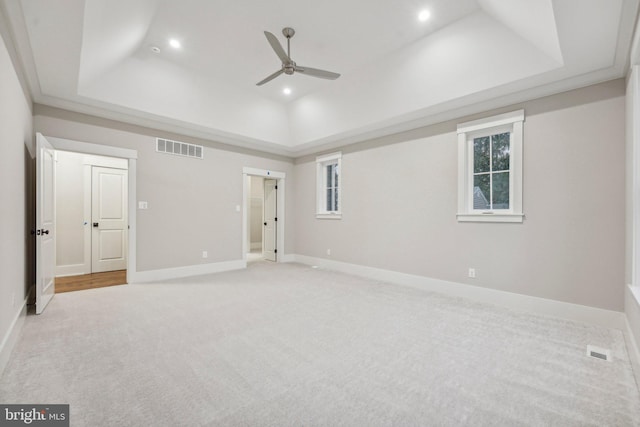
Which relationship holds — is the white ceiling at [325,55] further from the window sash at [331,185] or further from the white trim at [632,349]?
the white trim at [632,349]

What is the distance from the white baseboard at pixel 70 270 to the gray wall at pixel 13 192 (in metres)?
2.11

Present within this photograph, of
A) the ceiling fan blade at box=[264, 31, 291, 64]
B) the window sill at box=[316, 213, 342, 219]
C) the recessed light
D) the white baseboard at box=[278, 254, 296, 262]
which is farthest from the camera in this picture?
the white baseboard at box=[278, 254, 296, 262]

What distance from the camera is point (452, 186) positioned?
4.32m

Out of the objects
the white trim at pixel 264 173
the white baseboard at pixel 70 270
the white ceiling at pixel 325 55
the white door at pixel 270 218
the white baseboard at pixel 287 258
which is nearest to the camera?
the white ceiling at pixel 325 55

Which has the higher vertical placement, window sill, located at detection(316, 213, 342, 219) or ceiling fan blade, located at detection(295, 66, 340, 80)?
ceiling fan blade, located at detection(295, 66, 340, 80)

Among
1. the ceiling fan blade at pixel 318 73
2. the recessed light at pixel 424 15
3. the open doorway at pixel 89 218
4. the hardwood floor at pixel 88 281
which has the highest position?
the recessed light at pixel 424 15

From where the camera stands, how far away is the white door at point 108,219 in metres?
5.83

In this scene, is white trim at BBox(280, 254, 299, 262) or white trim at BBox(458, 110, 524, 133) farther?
white trim at BBox(280, 254, 299, 262)

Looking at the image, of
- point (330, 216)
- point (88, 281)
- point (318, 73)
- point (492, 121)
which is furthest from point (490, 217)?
point (88, 281)

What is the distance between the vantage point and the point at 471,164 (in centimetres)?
420

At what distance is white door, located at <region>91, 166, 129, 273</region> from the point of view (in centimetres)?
583

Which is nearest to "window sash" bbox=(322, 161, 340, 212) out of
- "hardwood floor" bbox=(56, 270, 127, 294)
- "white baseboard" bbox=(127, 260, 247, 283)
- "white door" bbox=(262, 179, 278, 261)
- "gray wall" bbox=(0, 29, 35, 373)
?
"white door" bbox=(262, 179, 278, 261)

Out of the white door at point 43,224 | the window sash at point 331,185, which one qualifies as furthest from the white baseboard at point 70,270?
the window sash at point 331,185

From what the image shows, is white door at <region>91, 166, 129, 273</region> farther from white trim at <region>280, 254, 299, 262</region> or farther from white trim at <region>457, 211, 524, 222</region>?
white trim at <region>457, 211, 524, 222</region>
